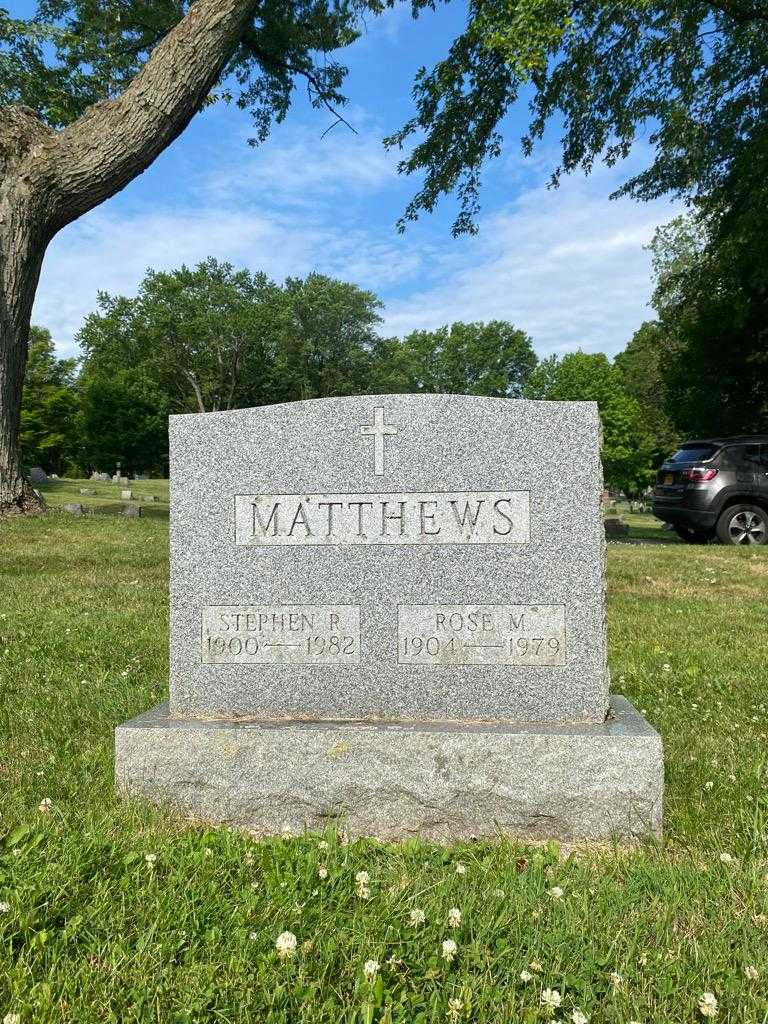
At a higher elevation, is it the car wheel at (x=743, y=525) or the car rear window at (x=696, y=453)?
the car rear window at (x=696, y=453)

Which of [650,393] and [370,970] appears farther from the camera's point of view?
[650,393]

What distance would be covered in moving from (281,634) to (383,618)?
47 cm

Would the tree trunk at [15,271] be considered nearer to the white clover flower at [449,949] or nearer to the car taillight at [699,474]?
the white clover flower at [449,949]

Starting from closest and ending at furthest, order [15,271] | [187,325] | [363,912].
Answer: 1. [363,912]
2. [15,271]
3. [187,325]

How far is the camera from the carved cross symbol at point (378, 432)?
3105 millimetres

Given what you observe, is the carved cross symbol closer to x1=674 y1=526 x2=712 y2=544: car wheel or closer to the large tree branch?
the large tree branch

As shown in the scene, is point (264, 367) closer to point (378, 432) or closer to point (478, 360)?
point (478, 360)

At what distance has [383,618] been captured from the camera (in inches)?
122

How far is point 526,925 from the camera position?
6.81ft

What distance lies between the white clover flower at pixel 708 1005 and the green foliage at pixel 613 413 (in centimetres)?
4104

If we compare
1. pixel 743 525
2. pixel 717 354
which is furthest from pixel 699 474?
pixel 717 354

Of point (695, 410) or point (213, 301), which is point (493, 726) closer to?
point (695, 410)

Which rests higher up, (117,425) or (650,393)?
(650,393)

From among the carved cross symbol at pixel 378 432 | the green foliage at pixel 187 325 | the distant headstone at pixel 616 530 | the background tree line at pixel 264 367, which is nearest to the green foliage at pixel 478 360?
the background tree line at pixel 264 367
